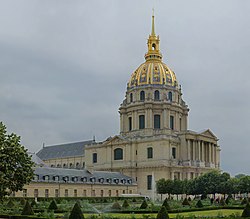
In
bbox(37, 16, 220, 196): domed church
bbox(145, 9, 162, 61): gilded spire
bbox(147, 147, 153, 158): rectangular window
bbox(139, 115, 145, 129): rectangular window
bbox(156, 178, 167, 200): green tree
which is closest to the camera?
bbox(156, 178, 167, 200): green tree

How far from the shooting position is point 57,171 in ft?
240

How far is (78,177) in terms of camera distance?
75125mm

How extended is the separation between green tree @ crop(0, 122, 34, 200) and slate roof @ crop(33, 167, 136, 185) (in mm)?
34274

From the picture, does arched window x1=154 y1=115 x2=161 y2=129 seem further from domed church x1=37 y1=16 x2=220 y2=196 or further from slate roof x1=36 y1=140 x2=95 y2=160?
Result: slate roof x1=36 y1=140 x2=95 y2=160

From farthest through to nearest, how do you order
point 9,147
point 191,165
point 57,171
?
1. point 191,165
2. point 57,171
3. point 9,147

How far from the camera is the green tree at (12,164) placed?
3114 centimetres

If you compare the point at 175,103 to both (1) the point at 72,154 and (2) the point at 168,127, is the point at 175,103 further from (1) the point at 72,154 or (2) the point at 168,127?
(1) the point at 72,154

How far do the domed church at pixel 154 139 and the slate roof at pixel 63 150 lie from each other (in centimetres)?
1765

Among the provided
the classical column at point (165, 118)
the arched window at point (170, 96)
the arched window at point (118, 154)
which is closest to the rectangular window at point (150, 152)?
the classical column at point (165, 118)

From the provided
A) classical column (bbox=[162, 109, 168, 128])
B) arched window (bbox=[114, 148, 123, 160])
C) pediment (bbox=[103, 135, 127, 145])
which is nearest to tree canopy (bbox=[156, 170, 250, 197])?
classical column (bbox=[162, 109, 168, 128])

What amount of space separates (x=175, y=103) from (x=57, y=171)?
1242 inches

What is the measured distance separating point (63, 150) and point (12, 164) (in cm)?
8909

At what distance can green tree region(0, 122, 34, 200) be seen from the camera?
3114 cm

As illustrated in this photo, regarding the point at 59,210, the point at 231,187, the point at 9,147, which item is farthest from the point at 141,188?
the point at 9,147
